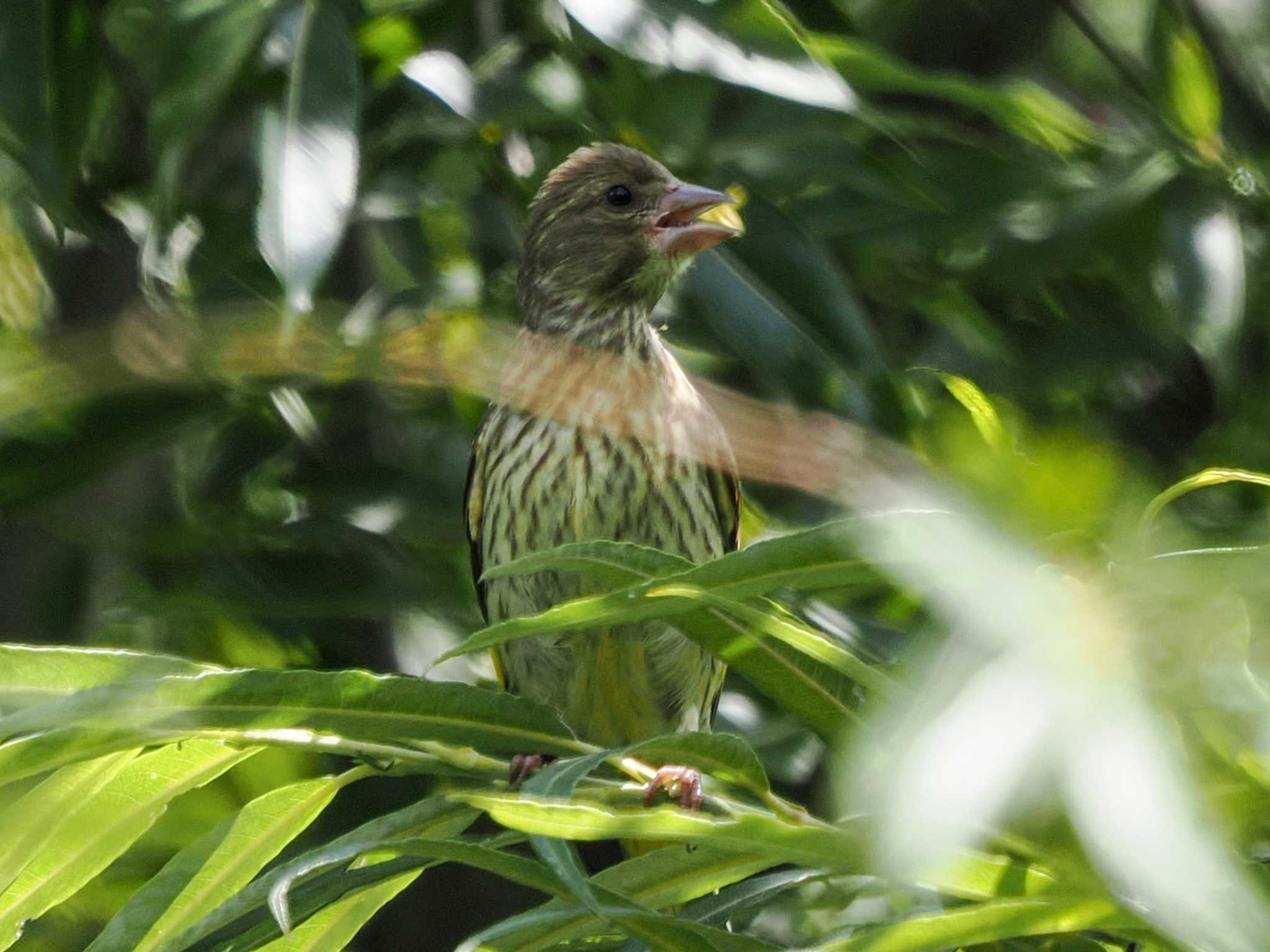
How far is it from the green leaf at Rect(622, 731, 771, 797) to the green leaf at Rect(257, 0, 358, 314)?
42.3 inches

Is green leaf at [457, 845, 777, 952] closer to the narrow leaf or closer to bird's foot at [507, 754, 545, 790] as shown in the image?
the narrow leaf

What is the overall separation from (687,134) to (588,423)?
2.19 feet

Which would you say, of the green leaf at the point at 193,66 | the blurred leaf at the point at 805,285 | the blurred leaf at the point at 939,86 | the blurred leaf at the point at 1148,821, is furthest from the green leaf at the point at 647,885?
the blurred leaf at the point at 939,86

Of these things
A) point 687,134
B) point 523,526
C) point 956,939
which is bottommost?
point 956,939

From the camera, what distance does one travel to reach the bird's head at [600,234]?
4461mm

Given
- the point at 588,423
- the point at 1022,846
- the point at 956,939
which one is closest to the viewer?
the point at 1022,846

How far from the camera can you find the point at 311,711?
198cm

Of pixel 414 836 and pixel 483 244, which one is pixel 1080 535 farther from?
pixel 483 244

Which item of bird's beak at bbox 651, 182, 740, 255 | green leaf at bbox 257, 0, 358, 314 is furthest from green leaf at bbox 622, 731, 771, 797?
bird's beak at bbox 651, 182, 740, 255

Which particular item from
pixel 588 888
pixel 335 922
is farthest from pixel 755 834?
pixel 335 922

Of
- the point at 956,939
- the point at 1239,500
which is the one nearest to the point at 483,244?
the point at 1239,500

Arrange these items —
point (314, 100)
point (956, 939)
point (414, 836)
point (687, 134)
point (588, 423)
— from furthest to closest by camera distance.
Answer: point (588, 423) < point (687, 134) < point (314, 100) < point (414, 836) < point (956, 939)

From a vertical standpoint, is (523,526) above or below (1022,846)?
above

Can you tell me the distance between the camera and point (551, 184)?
4.50m
